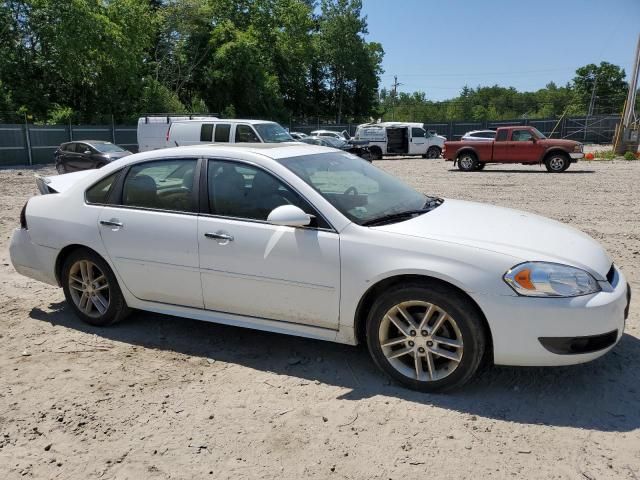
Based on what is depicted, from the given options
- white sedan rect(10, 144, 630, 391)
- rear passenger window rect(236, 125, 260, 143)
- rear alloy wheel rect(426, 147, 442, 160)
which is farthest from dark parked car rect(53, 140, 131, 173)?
rear alloy wheel rect(426, 147, 442, 160)

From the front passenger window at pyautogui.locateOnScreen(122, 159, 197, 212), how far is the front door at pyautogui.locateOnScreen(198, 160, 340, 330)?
0.66ft

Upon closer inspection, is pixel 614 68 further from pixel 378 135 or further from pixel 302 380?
pixel 302 380

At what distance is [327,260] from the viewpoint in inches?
140

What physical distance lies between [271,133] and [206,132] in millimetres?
2217

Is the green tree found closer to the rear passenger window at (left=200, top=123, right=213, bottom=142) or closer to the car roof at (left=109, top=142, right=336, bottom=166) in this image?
the rear passenger window at (left=200, top=123, right=213, bottom=142)

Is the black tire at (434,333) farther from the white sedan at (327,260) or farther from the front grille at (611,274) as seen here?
the front grille at (611,274)

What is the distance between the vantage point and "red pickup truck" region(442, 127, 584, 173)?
67.0 ft

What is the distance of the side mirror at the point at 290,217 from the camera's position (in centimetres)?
359

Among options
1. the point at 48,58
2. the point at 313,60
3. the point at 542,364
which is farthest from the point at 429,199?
the point at 313,60

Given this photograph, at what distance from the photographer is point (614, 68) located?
9838 cm

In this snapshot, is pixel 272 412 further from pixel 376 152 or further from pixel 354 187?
pixel 376 152

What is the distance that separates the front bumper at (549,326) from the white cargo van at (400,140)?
29106mm

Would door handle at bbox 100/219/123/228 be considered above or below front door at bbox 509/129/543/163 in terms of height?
above

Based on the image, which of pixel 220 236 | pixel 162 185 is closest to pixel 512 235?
pixel 220 236
